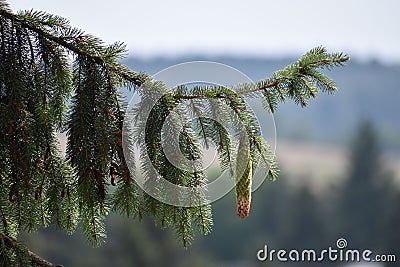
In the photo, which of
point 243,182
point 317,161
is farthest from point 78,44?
point 317,161

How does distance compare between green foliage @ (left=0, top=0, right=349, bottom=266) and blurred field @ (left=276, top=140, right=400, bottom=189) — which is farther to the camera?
blurred field @ (left=276, top=140, right=400, bottom=189)

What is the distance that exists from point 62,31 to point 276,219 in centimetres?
4530

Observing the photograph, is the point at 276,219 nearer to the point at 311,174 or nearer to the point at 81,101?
the point at 311,174

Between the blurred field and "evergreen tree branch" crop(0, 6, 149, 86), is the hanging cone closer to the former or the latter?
"evergreen tree branch" crop(0, 6, 149, 86)

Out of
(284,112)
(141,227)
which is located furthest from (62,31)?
(284,112)

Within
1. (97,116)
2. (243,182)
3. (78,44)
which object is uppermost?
(78,44)

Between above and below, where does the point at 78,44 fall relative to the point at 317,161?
below

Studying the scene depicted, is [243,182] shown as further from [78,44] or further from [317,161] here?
[317,161]

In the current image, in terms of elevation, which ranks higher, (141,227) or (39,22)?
(141,227)

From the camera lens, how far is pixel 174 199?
5.87 feet

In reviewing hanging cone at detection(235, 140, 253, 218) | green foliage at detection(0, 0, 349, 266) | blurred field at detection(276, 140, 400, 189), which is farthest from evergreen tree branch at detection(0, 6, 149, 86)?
blurred field at detection(276, 140, 400, 189)

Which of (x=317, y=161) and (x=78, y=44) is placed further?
(x=317, y=161)

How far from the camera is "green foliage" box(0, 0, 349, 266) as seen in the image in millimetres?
1721

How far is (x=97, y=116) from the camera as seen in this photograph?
1.73 meters
